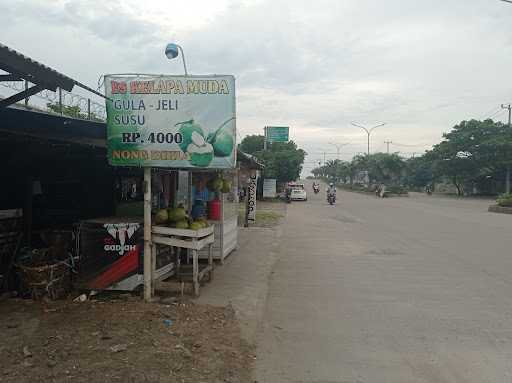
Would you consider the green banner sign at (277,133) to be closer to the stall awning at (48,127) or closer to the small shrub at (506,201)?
the small shrub at (506,201)

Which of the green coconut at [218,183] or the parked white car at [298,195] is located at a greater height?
the green coconut at [218,183]

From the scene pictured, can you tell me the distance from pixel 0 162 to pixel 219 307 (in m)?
3.94

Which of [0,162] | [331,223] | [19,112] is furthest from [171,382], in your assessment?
[331,223]

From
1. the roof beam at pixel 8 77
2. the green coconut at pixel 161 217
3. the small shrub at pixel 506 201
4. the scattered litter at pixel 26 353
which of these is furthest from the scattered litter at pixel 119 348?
the small shrub at pixel 506 201

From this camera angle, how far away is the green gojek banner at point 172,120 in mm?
5988

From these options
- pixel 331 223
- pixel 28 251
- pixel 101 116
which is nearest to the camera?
pixel 28 251

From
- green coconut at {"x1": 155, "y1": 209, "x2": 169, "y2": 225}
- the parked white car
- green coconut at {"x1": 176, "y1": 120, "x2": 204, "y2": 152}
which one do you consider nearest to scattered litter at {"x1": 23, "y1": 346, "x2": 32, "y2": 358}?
green coconut at {"x1": 155, "y1": 209, "x2": 169, "y2": 225}

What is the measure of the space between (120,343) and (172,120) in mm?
2767

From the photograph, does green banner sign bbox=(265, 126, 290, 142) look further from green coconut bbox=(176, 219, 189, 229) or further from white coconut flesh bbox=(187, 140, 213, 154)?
white coconut flesh bbox=(187, 140, 213, 154)

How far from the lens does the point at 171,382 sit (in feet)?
12.6

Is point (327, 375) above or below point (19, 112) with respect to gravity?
below

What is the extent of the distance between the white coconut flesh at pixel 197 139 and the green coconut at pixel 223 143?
0.42ft

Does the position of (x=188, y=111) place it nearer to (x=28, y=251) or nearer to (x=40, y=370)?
(x=28, y=251)

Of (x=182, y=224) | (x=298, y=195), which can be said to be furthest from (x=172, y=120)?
(x=298, y=195)
